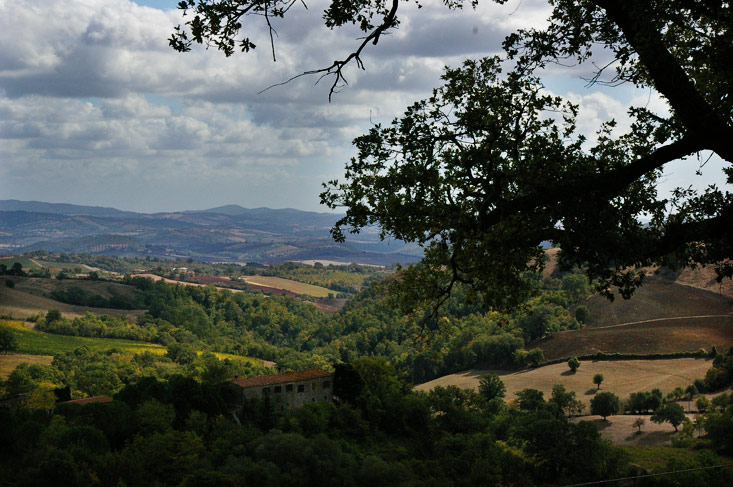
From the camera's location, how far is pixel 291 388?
190 feet

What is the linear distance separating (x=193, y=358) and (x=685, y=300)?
8899cm

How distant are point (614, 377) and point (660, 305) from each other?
2821 cm

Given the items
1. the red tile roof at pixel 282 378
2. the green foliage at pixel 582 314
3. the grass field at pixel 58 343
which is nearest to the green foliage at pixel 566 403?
the red tile roof at pixel 282 378

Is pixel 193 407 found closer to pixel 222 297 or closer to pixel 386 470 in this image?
pixel 386 470

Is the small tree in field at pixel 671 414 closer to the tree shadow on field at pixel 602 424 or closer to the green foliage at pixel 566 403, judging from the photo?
the tree shadow on field at pixel 602 424

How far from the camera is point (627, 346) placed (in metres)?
101

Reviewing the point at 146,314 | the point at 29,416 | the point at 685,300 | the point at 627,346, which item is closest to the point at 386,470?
the point at 29,416

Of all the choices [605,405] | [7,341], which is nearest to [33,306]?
[7,341]

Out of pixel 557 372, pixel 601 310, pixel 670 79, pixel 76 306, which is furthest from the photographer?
pixel 76 306

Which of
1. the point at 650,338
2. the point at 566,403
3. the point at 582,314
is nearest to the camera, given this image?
the point at 566,403

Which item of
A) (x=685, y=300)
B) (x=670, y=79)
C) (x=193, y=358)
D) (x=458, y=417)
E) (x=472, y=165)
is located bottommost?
(x=193, y=358)

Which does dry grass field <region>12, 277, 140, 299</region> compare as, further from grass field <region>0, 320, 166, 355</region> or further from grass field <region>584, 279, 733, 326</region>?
grass field <region>584, 279, 733, 326</region>

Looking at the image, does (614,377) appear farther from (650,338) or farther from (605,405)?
(605,405)

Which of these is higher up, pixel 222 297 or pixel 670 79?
pixel 670 79
